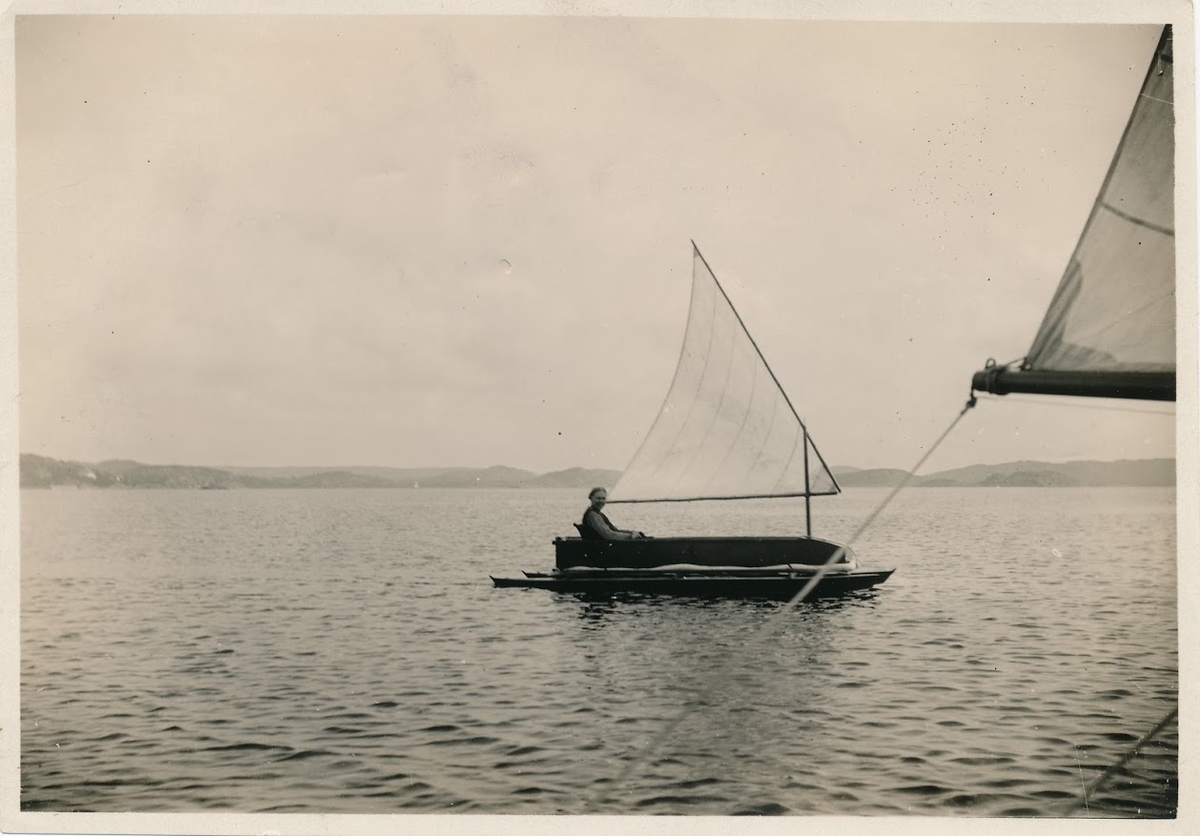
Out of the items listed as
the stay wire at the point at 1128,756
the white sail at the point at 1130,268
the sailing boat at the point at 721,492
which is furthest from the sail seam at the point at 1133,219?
the sailing boat at the point at 721,492

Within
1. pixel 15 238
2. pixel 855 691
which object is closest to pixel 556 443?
pixel 855 691

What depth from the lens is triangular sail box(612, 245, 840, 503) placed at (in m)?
10.3

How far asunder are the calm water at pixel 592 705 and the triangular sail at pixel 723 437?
1.65 m

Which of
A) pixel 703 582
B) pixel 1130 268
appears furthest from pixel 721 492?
pixel 1130 268

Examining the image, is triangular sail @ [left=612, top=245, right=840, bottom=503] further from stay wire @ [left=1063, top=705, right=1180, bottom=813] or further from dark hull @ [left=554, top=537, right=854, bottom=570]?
stay wire @ [left=1063, top=705, right=1180, bottom=813]

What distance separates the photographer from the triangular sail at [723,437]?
1029 centimetres

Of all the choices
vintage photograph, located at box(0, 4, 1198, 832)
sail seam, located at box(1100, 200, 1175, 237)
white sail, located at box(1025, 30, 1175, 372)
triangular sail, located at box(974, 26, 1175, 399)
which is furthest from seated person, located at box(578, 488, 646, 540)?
sail seam, located at box(1100, 200, 1175, 237)

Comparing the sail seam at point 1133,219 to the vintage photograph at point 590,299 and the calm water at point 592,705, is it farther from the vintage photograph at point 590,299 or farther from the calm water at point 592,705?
the calm water at point 592,705

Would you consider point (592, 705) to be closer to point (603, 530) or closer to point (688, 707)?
point (688, 707)

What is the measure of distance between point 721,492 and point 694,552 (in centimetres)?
84

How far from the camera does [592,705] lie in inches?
316

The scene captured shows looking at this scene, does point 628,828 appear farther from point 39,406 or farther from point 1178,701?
point 39,406

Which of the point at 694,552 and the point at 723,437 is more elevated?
the point at 723,437

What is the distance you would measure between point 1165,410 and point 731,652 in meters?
4.61
